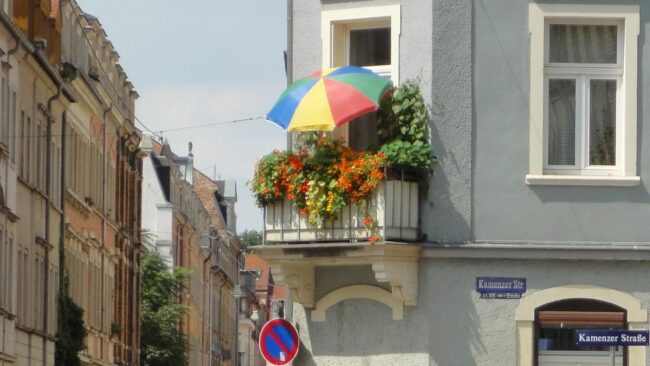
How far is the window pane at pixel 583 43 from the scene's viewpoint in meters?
22.9

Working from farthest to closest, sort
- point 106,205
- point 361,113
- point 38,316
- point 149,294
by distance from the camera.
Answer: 1. point 149,294
2. point 106,205
3. point 38,316
4. point 361,113

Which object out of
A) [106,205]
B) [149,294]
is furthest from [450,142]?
[149,294]

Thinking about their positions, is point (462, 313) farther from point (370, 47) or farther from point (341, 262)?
point (370, 47)

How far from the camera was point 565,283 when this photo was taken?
2261 centimetres

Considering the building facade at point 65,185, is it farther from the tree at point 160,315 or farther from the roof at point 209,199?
the roof at point 209,199

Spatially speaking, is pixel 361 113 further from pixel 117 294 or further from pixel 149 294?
pixel 149 294

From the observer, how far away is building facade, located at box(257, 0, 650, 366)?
2258 centimetres

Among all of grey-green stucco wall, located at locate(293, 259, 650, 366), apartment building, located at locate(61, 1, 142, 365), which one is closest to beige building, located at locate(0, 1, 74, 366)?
apartment building, located at locate(61, 1, 142, 365)

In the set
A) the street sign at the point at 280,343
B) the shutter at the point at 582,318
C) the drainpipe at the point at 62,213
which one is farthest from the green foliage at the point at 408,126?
the drainpipe at the point at 62,213

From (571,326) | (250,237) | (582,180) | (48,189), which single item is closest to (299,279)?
(571,326)

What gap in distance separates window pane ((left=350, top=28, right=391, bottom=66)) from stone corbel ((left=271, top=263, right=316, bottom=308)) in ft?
8.15

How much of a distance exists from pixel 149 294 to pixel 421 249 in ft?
165

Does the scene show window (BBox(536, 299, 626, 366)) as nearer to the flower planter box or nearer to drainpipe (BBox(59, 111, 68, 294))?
the flower planter box

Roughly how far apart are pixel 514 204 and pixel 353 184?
184 centimetres
